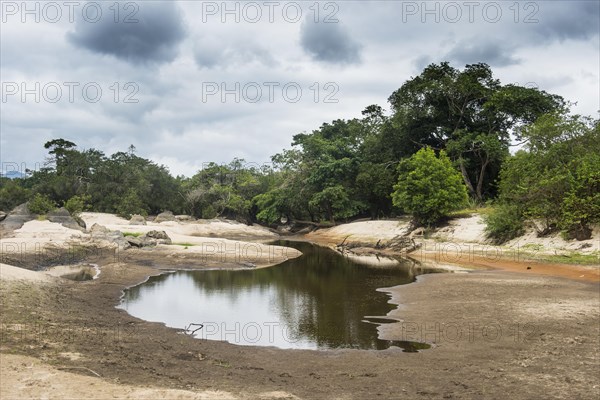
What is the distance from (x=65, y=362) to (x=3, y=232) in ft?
97.4

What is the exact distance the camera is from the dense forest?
114 feet

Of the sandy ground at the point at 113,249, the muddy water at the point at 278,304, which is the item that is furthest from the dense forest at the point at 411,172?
the sandy ground at the point at 113,249

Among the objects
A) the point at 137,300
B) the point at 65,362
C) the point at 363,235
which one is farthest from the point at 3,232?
the point at 363,235

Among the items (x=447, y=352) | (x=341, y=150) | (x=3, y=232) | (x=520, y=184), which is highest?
(x=341, y=150)

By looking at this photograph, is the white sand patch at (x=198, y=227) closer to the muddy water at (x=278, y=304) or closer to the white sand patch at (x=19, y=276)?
the muddy water at (x=278, y=304)

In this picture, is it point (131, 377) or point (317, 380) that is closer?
point (131, 377)

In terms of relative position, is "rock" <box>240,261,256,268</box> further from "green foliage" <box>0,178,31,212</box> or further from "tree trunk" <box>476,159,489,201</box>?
"green foliage" <box>0,178,31,212</box>

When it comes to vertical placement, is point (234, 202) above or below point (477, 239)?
above

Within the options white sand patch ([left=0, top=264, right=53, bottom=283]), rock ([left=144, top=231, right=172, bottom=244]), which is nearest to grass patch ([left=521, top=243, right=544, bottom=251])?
rock ([left=144, top=231, right=172, bottom=244])

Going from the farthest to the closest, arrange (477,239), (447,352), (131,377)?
(477,239)
(447,352)
(131,377)

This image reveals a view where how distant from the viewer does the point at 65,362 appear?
9797 millimetres

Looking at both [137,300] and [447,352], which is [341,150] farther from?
[447,352]

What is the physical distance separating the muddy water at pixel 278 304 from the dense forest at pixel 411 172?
12.6 metres

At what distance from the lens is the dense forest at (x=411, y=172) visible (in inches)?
1367
